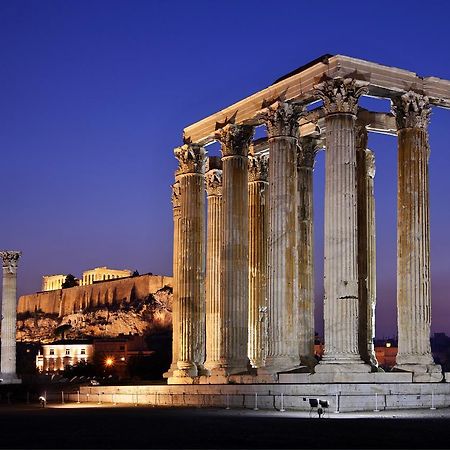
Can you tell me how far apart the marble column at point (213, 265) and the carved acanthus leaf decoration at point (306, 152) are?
6.97m

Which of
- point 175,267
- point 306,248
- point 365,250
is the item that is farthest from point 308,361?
point 175,267

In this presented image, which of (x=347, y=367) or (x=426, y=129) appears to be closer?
(x=347, y=367)

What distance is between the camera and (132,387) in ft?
214

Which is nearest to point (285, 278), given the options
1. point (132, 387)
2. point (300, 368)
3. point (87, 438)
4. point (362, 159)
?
point (300, 368)

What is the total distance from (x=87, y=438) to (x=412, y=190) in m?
27.2

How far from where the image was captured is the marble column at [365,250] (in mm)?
59688

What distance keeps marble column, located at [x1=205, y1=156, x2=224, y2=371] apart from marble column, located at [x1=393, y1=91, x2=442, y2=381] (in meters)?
13.0

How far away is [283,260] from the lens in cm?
5650

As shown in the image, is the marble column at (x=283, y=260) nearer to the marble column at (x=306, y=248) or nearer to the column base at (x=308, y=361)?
the column base at (x=308, y=361)

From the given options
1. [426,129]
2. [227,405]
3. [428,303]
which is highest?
[426,129]

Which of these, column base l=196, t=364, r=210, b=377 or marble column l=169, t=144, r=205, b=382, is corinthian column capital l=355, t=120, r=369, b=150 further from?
column base l=196, t=364, r=210, b=377

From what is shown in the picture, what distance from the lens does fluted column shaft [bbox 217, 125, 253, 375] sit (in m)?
62.6

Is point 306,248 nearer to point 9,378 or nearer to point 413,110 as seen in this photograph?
point 413,110

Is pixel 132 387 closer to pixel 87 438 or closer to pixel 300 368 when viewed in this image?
pixel 300 368
